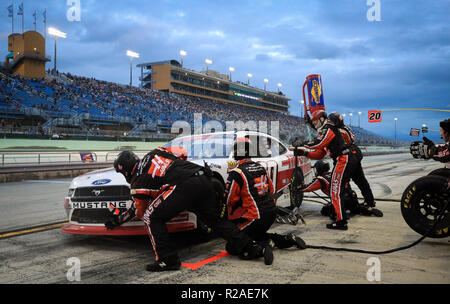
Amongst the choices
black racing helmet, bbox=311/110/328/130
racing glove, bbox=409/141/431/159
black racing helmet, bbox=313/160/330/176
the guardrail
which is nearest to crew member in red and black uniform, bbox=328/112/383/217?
black racing helmet, bbox=311/110/328/130

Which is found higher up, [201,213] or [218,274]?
[201,213]

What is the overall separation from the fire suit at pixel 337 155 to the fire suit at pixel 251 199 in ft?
5.70

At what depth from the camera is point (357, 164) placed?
5598mm

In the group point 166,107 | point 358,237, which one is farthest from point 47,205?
point 166,107

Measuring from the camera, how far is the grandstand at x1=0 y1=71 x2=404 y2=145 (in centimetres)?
2555

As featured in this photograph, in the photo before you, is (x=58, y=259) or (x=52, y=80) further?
(x=52, y=80)

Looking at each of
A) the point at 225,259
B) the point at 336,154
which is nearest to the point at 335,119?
the point at 336,154

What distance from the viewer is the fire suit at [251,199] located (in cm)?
377

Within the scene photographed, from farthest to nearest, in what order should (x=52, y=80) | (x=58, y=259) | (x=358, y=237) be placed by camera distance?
1. (x=52, y=80)
2. (x=358, y=237)
3. (x=58, y=259)

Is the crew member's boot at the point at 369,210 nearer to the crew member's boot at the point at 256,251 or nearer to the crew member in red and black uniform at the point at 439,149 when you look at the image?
the crew member in red and black uniform at the point at 439,149

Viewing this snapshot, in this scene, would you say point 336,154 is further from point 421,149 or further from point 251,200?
point 251,200
